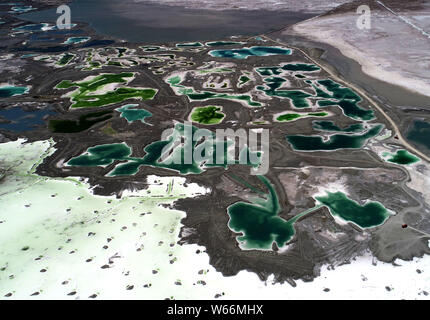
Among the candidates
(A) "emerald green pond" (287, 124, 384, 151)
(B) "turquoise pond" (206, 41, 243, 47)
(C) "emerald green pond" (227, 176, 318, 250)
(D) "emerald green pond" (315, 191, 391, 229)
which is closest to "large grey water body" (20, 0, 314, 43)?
(B) "turquoise pond" (206, 41, 243, 47)

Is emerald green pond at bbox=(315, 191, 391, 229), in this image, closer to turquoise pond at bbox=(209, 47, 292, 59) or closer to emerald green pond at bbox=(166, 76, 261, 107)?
emerald green pond at bbox=(166, 76, 261, 107)

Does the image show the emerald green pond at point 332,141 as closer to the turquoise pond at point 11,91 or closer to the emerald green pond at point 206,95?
the emerald green pond at point 206,95

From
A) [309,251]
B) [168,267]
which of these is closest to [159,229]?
[168,267]

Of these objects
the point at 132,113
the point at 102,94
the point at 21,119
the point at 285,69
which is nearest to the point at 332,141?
the point at 285,69

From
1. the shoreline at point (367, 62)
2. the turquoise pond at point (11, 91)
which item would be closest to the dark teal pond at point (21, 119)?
the turquoise pond at point (11, 91)

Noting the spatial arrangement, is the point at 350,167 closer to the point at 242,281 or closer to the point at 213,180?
the point at 213,180
